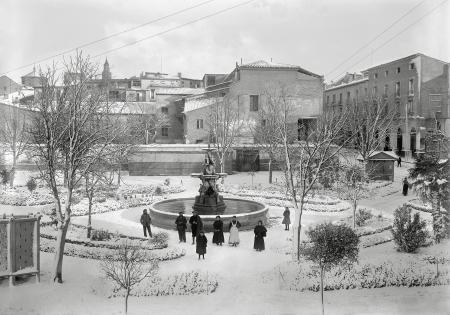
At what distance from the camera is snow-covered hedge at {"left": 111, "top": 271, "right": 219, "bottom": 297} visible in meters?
11.2

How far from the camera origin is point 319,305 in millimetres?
10773

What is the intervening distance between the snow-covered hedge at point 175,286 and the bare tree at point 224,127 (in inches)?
849

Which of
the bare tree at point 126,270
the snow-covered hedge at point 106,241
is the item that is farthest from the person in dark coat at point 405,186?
the bare tree at point 126,270

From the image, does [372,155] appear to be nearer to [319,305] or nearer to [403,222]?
[403,222]

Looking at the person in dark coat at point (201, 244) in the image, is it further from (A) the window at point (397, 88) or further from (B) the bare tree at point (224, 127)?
(A) the window at point (397, 88)

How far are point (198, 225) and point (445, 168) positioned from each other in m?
8.87

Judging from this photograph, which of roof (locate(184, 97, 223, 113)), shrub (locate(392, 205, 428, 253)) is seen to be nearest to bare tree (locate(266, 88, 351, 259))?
shrub (locate(392, 205, 428, 253))

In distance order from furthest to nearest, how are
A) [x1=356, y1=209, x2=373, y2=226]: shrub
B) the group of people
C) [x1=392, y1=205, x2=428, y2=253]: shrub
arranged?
[x1=356, y1=209, x2=373, y2=226]: shrub < the group of people < [x1=392, y1=205, x2=428, y2=253]: shrub

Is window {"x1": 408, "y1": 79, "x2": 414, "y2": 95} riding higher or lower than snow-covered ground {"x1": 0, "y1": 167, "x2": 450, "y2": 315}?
higher

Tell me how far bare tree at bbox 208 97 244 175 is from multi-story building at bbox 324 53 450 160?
11.6m

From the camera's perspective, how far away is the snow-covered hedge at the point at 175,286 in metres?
11.2

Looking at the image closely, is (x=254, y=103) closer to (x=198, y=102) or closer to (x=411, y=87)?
(x=198, y=102)

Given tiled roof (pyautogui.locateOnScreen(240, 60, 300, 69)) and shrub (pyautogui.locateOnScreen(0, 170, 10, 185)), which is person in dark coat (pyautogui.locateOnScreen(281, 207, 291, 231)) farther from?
tiled roof (pyautogui.locateOnScreen(240, 60, 300, 69))

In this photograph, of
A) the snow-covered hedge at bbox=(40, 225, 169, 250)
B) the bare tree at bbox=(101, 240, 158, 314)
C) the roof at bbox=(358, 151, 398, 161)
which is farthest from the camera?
the roof at bbox=(358, 151, 398, 161)
